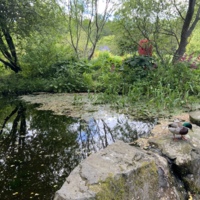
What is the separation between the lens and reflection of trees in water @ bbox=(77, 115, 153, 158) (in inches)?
130

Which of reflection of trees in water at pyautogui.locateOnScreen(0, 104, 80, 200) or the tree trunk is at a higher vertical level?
the tree trunk

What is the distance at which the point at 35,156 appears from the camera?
2.91 meters

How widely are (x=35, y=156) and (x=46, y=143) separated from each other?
444 millimetres

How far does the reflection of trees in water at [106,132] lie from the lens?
3307mm

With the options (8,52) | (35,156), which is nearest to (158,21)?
(8,52)

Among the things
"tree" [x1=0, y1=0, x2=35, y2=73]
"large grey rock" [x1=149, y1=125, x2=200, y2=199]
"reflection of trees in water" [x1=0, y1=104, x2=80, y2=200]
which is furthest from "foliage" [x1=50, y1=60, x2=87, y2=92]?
"large grey rock" [x1=149, y1=125, x2=200, y2=199]

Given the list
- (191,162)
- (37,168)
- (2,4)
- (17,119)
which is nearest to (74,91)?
(17,119)

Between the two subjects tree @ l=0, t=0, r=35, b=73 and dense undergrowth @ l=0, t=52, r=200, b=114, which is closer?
dense undergrowth @ l=0, t=52, r=200, b=114

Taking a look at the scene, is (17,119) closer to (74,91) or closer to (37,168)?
(37,168)

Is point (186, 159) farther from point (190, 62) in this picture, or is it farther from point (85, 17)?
point (85, 17)

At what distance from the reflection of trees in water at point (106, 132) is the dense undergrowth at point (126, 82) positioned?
973 millimetres

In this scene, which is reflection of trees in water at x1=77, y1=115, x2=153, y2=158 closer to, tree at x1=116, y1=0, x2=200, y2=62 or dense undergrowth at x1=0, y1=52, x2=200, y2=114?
dense undergrowth at x1=0, y1=52, x2=200, y2=114

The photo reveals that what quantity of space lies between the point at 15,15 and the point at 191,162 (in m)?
6.62

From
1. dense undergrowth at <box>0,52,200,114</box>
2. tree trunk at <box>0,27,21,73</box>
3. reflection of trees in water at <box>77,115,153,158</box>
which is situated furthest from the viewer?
tree trunk at <box>0,27,21,73</box>
